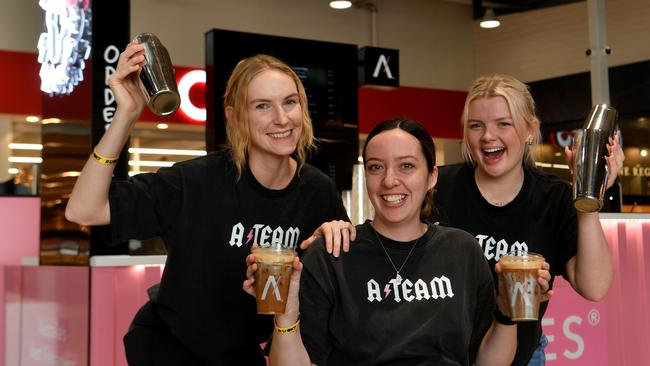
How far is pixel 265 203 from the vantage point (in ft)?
6.82

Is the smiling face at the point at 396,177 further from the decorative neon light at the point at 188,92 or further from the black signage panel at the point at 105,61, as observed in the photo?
the decorative neon light at the point at 188,92

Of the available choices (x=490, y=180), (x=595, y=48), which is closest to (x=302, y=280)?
(x=490, y=180)

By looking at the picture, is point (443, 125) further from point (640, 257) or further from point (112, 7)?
point (112, 7)

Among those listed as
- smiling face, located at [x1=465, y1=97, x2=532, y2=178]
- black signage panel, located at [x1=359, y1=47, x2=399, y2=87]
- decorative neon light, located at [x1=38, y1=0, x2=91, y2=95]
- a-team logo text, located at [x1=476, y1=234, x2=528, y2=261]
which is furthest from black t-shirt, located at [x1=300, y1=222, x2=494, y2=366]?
black signage panel, located at [x1=359, y1=47, x2=399, y2=87]

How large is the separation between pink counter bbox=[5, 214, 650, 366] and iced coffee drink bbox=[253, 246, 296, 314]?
5.95 ft

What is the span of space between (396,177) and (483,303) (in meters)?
0.37

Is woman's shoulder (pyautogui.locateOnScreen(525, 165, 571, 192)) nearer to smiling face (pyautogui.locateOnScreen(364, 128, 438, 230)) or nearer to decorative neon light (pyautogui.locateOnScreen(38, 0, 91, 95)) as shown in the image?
smiling face (pyautogui.locateOnScreen(364, 128, 438, 230))

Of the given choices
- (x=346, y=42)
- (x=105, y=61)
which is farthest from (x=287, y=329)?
(x=346, y=42)

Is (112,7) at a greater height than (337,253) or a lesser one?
greater

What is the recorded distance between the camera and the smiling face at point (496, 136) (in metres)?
2.24

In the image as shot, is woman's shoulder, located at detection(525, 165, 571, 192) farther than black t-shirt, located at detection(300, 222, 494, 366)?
Yes

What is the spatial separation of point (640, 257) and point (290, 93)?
3.35 metres

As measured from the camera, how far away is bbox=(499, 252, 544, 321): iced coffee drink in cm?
185

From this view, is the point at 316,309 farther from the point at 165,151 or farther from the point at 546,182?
the point at 165,151
